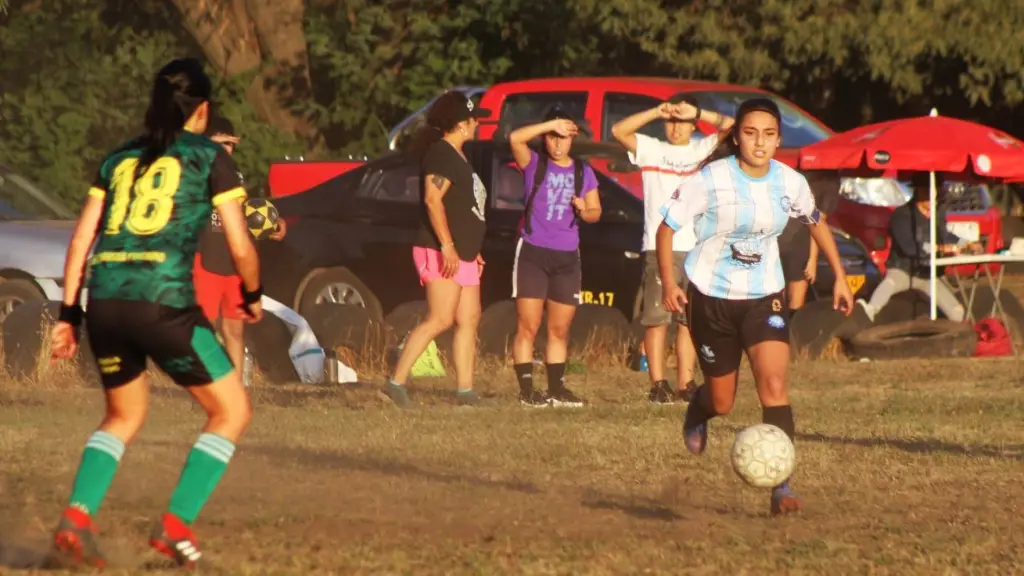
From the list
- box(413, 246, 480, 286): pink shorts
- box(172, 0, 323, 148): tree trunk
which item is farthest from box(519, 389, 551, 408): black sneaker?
box(172, 0, 323, 148): tree trunk

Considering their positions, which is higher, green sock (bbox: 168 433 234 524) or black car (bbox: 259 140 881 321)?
green sock (bbox: 168 433 234 524)

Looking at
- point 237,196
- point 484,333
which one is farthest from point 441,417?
point 237,196

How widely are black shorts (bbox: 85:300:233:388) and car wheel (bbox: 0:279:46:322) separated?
8219 mm

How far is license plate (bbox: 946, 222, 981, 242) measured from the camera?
63.1ft

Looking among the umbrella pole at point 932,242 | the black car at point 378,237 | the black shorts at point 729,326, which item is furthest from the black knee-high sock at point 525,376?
the umbrella pole at point 932,242

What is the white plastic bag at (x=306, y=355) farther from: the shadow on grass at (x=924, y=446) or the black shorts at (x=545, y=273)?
the shadow on grass at (x=924, y=446)

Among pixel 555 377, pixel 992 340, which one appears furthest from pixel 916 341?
pixel 555 377

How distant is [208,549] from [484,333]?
23.9 feet

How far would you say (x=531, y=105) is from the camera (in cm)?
1842

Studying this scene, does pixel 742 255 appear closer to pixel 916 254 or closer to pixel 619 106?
pixel 916 254

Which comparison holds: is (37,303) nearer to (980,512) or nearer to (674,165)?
(674,165)

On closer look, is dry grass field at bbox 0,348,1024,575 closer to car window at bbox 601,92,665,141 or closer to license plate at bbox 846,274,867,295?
license plate at bbox 846,274,867,295

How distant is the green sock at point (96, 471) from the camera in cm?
667

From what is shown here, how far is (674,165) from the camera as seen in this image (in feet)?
40.0
